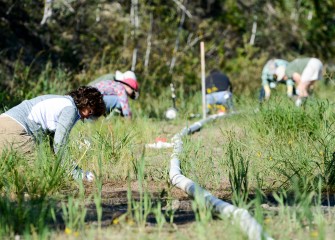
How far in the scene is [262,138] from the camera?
7488 mm

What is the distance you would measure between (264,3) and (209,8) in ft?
5.26

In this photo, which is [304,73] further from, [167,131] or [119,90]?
[119,90]

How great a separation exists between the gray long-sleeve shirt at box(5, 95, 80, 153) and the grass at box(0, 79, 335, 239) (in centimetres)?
27

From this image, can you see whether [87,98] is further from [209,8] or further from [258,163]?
[209,8]

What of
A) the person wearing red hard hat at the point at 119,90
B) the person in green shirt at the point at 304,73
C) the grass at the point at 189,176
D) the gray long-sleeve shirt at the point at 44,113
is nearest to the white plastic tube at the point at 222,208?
the grass at the point at 189,176

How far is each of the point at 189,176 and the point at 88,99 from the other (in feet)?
3.50

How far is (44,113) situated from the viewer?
6059 mm

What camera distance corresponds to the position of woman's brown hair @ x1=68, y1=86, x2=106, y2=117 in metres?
6.13

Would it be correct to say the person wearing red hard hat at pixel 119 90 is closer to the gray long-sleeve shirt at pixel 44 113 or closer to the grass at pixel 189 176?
the grass at pixel 189 176

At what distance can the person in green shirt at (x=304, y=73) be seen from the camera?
1175 cm

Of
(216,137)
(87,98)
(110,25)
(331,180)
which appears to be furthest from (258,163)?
(110,25)

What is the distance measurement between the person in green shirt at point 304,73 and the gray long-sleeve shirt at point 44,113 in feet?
20.3

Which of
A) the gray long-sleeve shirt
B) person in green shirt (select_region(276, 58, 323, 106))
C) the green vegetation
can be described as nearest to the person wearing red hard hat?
the green vegetation

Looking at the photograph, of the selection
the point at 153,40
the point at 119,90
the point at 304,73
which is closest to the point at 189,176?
the point at 119,90
